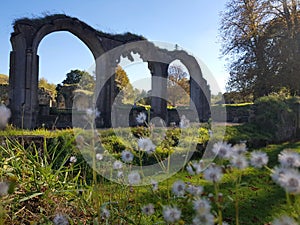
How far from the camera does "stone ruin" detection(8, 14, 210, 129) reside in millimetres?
9711

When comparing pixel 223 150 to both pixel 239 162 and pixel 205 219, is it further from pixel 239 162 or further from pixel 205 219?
pixel 205 219

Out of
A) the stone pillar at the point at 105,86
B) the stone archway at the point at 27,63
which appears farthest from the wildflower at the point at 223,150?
the stone pillar at the point at 105,86

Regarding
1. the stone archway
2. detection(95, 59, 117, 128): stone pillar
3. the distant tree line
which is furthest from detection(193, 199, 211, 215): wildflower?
the distant tree line

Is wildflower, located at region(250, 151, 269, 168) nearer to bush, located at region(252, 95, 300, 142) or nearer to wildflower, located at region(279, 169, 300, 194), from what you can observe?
wildflower, located at region(279, 169, 300, 194)

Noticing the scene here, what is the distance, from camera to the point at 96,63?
12016mm

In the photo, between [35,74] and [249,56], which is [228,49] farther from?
[35,74]

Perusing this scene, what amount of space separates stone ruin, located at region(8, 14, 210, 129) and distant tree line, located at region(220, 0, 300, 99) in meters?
3.36

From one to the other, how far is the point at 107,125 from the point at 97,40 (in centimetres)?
345

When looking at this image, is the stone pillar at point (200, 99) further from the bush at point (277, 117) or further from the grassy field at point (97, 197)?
the grassy field at point (97, 197)

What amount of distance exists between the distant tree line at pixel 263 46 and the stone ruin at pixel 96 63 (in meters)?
3.36

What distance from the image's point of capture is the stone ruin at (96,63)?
9.71 metres

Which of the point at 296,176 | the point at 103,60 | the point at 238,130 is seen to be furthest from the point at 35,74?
the point at 296,176

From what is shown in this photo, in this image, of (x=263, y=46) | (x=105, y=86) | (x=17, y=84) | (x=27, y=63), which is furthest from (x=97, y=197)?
(x=263, y=46)

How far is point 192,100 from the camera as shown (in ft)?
49.5
